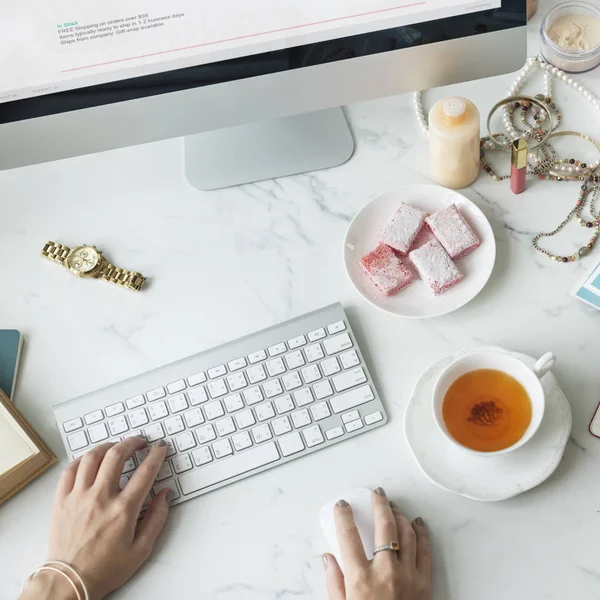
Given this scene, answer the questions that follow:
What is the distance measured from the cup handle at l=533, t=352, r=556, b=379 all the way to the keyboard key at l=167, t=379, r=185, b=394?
0.35 m

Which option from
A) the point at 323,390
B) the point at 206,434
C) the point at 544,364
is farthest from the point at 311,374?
the point at 544,364

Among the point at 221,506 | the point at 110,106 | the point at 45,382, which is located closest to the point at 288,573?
the point at 221,506

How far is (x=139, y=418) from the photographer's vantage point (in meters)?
0.75

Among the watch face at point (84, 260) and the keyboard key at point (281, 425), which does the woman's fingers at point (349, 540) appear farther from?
the watch face at point (84, 260)

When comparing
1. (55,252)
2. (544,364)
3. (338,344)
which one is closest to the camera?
(544,364)

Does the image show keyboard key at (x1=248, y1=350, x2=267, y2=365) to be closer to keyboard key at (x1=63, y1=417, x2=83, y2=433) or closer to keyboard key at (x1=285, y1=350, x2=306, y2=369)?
keyboard key at (x1=285, y1=350, x2=306, y2=369)

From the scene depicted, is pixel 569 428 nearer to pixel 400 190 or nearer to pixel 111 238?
pixel 400 190

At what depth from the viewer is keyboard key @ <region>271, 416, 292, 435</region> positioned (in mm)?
730

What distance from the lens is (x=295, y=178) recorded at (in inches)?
34.0

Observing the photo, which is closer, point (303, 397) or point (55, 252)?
point (303, 397)

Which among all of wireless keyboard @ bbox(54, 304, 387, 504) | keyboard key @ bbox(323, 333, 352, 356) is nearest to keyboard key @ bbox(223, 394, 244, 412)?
wireless keyboard @ bbox(54, 304, 387, 504)

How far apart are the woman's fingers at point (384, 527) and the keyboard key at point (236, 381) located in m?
0.18

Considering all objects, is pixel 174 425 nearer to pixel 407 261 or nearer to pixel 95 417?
pixel 95 417

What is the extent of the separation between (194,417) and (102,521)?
13cm
